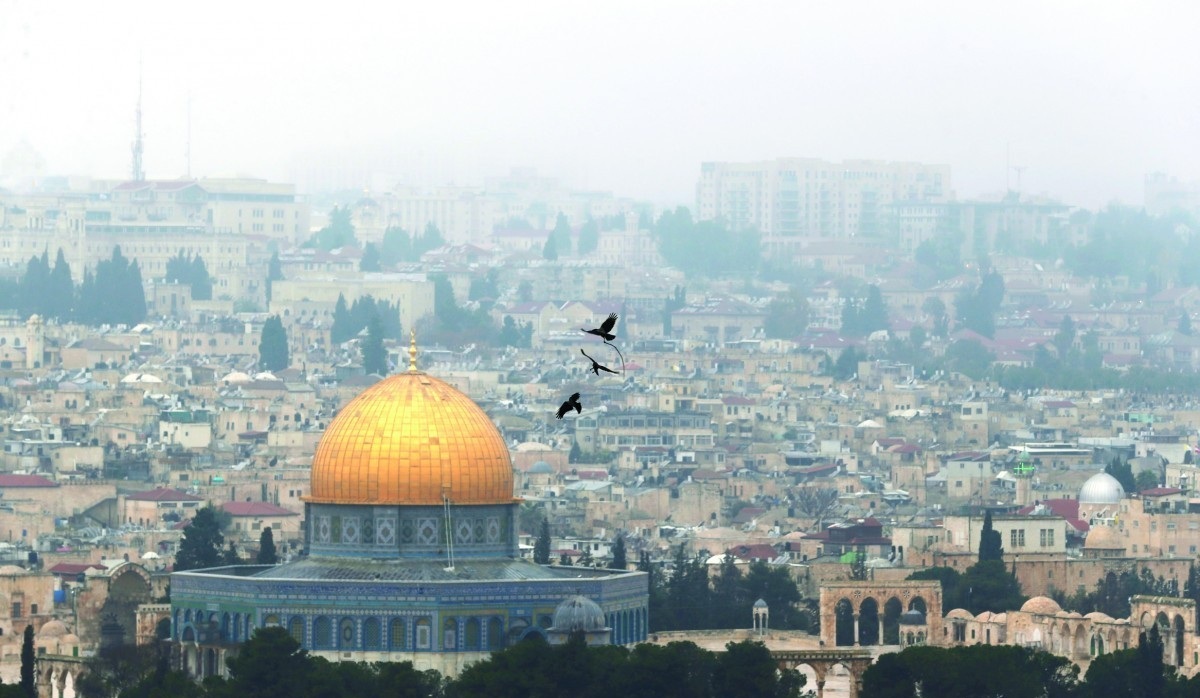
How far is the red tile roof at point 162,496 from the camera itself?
94812 mm

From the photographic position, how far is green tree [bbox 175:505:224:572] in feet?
231

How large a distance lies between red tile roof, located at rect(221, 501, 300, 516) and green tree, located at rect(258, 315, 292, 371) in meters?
43.7

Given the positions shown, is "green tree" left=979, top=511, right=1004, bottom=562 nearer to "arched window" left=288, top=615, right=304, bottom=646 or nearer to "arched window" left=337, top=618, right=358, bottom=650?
"arched window" left=337, top=618, right=358, bottom=650

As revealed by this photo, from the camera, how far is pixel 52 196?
592 ft

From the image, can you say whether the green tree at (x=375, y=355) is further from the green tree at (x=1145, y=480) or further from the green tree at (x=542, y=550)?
the green tree at (x=542, y=550)

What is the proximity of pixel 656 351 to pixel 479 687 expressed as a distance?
9008 centimetres

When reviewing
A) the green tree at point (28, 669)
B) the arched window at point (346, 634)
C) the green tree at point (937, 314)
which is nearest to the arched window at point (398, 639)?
the arched window at point (346, 634)

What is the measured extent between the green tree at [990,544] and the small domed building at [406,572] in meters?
21.1

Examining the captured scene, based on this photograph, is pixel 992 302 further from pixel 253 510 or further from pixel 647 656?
pixel 647 656

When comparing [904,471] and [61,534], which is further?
[904,471]

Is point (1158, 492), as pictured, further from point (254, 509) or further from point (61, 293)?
point (61, 293)

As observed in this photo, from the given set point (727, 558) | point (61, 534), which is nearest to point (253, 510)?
point (61, 534)

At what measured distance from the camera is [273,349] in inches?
5404

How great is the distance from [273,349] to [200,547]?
Result: 65.9 metres
